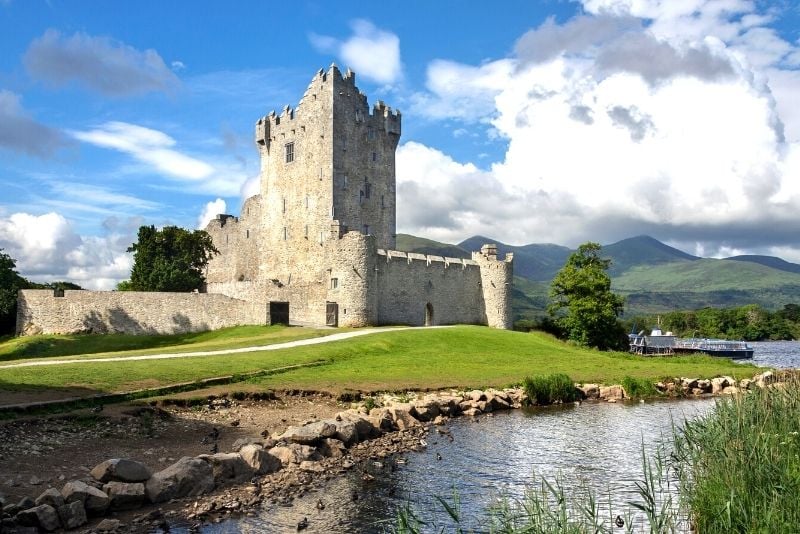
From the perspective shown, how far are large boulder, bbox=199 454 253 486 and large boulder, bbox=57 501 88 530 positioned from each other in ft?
10.4

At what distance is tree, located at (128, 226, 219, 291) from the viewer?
62.9 metres

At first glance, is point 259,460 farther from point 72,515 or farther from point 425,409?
point 425,409

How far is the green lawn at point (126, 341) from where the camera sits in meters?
44.6

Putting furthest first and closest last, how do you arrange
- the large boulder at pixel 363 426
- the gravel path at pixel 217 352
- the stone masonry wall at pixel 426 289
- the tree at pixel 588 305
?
the tree at pixel 588 305 < the stone masonry wall at pixel 426 289 < the gravel path at pixel 217 352 < the large boulder at pixel 363 426

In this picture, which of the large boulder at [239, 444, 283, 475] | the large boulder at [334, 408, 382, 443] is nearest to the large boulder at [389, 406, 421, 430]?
the large boulder at [334, 408, 382, 443]

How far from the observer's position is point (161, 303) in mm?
53656

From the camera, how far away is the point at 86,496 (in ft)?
43.9

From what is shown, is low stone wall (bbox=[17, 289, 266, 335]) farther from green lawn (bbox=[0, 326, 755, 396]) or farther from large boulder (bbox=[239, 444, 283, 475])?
large boulder (bbox=[239, 444, 283, 475])

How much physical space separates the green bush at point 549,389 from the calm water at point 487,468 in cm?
297

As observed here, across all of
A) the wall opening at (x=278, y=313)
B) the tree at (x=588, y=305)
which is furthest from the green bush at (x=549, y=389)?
the tree at (x=588, y=305)

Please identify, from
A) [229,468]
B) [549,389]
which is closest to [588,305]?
[549,389]

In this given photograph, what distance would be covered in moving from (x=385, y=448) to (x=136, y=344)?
33145mm

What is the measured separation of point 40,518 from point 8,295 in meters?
50.1

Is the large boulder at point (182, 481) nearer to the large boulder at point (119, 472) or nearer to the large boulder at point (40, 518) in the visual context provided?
the large boulder at point (119, 472)
